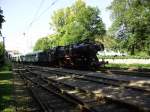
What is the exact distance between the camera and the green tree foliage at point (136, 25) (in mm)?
56150

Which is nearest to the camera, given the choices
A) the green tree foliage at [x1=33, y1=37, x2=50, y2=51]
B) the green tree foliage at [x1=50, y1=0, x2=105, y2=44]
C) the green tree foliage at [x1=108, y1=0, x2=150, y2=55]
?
the green tree foliage at [x1=108, y1=0, x2=150, y2=55]

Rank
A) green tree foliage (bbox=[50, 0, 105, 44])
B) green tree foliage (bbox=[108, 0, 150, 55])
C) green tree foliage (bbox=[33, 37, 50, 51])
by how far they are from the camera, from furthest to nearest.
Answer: green tree foliage (bbox=[33, 37, 50, 51])
green tree foliage (bbox=[50, 0, 105, 44])
green tree foliage (bbox=[108, 0, 150, 55])

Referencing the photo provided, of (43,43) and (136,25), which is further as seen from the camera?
(43,43)

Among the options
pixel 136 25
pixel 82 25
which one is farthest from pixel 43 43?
pixel 136 25

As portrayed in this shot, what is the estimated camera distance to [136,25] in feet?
190

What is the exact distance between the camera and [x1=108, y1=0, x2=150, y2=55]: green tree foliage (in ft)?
184

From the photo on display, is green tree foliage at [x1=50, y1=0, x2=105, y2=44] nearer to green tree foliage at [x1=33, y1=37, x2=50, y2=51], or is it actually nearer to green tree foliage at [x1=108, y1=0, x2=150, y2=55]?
green tree foliage at [x1=108, y1=0, x2=150, y2=55]

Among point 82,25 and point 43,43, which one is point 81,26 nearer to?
point 82,25

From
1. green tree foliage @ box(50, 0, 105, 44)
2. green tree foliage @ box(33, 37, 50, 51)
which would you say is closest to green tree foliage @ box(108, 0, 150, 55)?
green tree foliage @ box(50, 0, 105, 44)

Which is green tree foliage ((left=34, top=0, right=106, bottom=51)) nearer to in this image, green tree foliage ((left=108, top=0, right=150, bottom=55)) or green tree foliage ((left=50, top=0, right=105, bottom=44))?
green tree foliage ((left=50, top=0, right=105, bottom=44))

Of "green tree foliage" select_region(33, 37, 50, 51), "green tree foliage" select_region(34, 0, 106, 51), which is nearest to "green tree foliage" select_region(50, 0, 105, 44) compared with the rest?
"green tree foliage" select_region(34, 0, 106, 51)

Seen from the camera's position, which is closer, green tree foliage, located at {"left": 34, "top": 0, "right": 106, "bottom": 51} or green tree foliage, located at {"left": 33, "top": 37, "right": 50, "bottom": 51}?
green tree foliage, located at {"left": 34, "top": 0, "right": 106, "bottom": 51}

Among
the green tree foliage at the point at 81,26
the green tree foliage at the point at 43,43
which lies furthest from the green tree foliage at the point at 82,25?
the green tree foliage at the point at 43,43

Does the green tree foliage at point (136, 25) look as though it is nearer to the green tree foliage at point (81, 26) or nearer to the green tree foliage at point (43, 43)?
the green tree foliage at point (81, 26)
